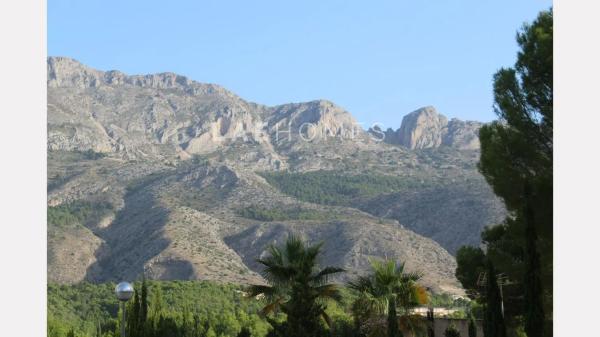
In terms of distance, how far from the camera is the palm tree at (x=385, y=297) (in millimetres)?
19719

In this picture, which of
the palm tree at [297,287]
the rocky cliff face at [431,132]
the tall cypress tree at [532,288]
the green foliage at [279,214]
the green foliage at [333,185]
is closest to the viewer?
the tall cypress tree at [532,288]

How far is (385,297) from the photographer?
19703 mm

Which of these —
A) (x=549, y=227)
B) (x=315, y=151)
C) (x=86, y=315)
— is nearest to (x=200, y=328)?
(x=86, y=315)

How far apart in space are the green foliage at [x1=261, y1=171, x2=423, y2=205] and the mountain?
335 millimetres

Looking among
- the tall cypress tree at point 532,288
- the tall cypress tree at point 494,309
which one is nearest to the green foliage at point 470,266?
the tall cypress tree at point 494,309

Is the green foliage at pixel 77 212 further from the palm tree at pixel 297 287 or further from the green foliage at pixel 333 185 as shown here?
the palm tree at pixel 297 287

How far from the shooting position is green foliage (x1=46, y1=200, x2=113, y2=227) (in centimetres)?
10531

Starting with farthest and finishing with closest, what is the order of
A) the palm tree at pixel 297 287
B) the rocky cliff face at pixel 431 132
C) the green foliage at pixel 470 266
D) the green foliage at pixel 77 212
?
the rocky cliff face at pixel 431 132
the green foliage at pixel 77 212
the green foliage at pixel 470 266
the palm tree at pixel 297 287

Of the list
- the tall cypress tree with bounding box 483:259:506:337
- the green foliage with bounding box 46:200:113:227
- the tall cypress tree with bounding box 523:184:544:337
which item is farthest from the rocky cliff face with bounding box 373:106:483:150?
the tall cypress tree with bounding box 523:184:544:337

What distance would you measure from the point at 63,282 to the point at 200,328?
45.5 meters

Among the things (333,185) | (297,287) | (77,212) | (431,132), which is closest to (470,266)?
(297,287)

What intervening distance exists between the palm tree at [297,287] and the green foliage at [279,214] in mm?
87720

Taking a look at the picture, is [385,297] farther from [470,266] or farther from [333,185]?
[333,185]

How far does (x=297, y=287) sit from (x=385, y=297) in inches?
128
